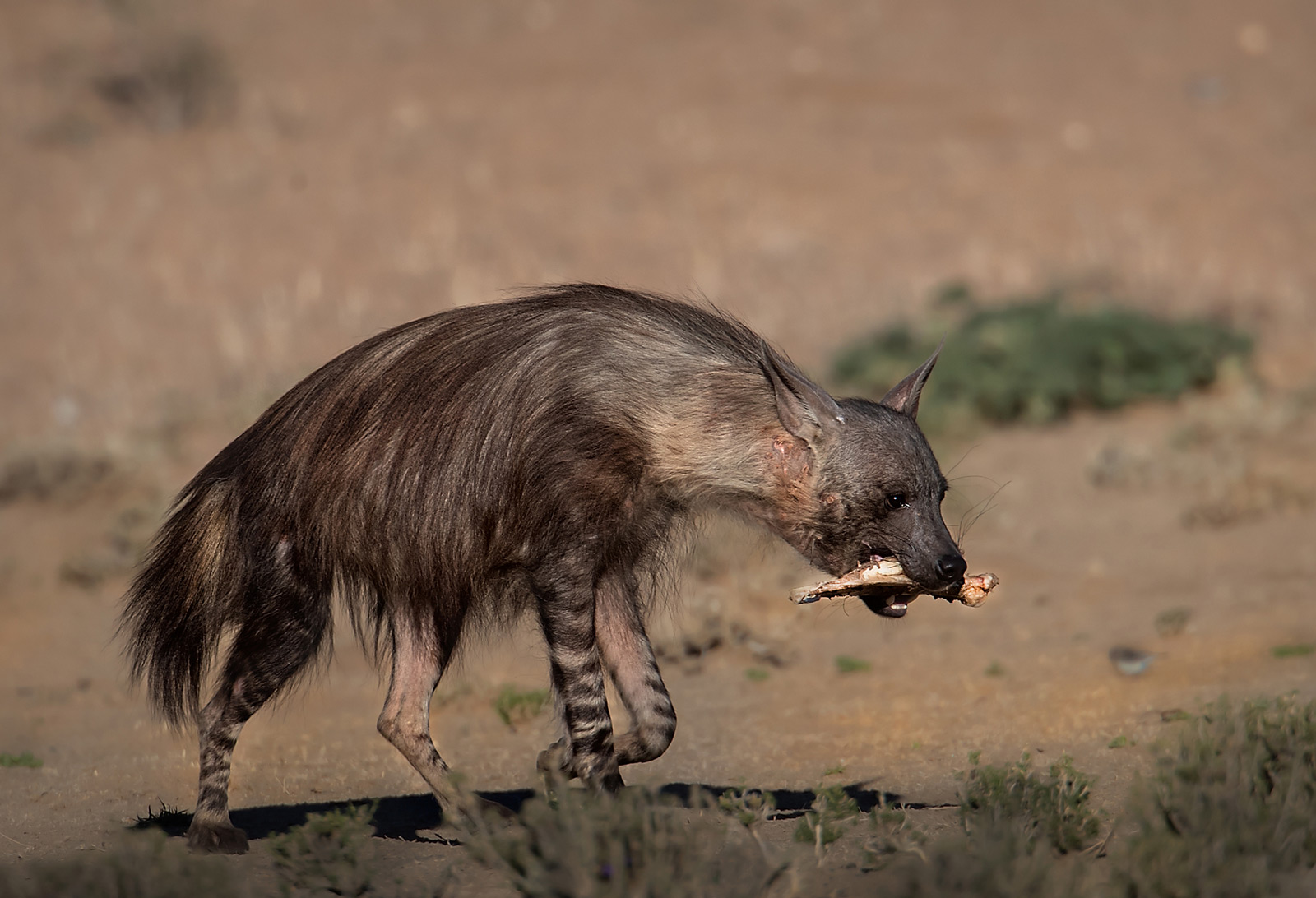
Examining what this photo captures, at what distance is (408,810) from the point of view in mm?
5754

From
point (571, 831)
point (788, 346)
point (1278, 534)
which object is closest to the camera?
point (571, 831)

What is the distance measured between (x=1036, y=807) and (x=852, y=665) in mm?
3569

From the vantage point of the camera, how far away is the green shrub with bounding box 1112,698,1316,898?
12.2ft

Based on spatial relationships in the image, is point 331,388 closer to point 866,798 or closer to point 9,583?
point 866,798

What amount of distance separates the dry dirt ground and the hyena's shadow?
0.05 meters

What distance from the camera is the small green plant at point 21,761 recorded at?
257 inches

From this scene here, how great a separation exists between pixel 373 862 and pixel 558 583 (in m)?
1.02

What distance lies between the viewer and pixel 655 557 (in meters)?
5.39

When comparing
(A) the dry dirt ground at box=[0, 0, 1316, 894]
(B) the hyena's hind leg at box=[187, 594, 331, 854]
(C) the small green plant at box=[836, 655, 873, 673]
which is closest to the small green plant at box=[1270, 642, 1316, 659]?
(A) the dry dirt ground at box=[0, 0, 1316, 894]

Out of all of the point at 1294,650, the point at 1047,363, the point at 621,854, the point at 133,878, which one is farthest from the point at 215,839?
the point at 1047,363

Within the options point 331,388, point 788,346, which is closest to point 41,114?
point 788,346

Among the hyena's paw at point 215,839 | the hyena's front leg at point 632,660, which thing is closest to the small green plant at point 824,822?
the hyena's front leg at point 632,660

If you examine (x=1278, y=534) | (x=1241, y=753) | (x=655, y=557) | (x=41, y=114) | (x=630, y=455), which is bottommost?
(x=1278, y=534)

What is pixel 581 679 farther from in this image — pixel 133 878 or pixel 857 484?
pixel 133 878
